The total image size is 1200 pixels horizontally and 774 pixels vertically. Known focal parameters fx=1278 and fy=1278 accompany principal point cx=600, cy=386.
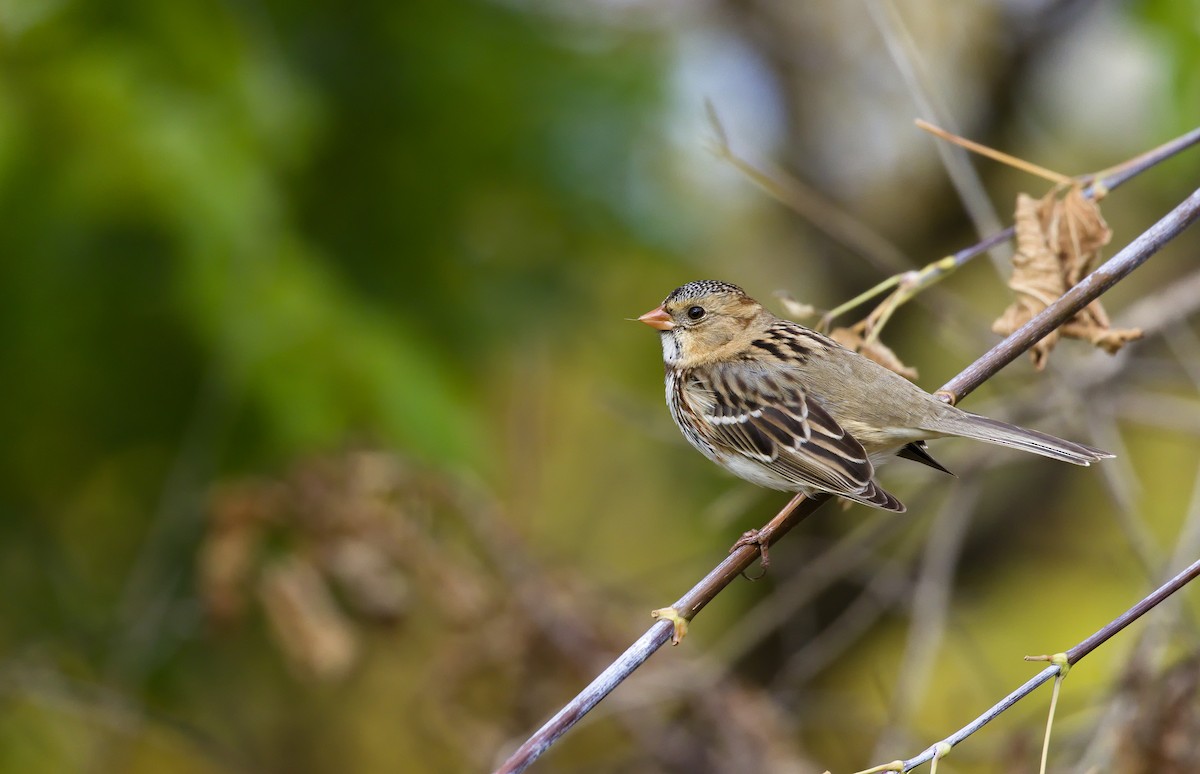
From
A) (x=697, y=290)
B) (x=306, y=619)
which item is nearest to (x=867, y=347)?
(x=697, y=290)

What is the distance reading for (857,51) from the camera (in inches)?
273

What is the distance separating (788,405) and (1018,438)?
610 millimetres

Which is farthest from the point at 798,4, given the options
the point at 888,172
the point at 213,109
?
the point at 213,109

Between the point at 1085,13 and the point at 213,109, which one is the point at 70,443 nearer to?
the point at 213,109

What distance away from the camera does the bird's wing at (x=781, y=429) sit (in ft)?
9.27

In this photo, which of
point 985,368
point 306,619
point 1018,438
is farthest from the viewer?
point 306,619

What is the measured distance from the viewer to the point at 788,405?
3.19 metres

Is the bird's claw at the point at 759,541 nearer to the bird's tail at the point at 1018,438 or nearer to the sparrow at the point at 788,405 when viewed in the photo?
the sparrow at the point at 788,405

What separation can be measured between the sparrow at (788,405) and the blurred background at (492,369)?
36 centimetres

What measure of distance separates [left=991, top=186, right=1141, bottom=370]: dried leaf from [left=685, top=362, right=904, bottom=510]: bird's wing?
0.47 metres

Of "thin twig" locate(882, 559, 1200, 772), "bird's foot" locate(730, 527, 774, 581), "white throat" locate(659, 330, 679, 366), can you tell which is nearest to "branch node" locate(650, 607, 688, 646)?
"bird's foot" locate(730, 527, 774, 581)

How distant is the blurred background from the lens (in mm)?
4070

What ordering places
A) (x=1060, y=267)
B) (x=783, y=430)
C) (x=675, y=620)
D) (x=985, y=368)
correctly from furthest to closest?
1. (x=783, y=430)
2. (x=1060, y=267)
3. (x=985, y=368)
4. (x=675, y=620)

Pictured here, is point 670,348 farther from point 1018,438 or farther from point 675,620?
point 675,620
